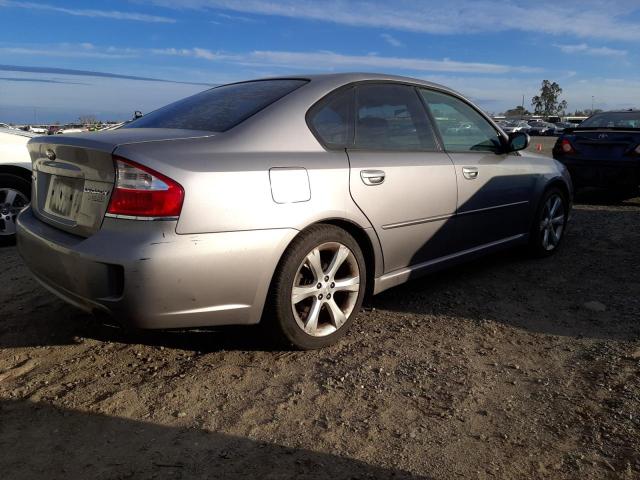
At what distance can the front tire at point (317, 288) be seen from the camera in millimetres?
2777

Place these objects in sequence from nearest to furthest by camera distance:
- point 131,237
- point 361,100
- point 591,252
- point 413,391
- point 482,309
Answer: point 131,237
point 413,391
point 361,100
point 482,309
point 591,252

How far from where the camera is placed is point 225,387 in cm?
264

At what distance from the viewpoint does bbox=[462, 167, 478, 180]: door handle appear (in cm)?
385

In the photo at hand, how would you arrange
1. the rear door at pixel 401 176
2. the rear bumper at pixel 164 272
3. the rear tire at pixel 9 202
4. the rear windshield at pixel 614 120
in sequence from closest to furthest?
1. the rear bumper at pixel 164 272
2. the rear door at pixel 401 176
3. the rear tire at pixel 9 202
4. the rear windshield at pixel 614 120

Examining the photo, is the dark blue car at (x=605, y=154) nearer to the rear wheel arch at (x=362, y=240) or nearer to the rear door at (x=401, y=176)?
the rear door at (x=401, y=176)

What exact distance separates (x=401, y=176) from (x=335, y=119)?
549 millimetres

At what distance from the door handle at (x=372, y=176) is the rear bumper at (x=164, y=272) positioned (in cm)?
65

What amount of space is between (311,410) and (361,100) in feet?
6.23

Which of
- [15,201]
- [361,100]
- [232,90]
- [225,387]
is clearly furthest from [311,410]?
[15,201]

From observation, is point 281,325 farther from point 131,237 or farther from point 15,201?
point 15,201

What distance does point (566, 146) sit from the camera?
8.11m

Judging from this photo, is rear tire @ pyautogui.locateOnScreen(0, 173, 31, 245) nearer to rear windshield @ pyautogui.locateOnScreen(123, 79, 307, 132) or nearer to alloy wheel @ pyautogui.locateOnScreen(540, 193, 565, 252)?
rear windshield @ pyautogui.locateOnScreen(123, 79, 307, 132)

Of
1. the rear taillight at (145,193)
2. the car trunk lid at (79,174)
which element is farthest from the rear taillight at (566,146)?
the rear taillight at (145,193)

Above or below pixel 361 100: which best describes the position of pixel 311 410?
below
